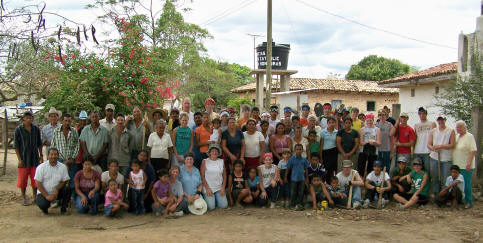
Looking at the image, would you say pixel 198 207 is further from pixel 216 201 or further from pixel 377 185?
pixel 377 185

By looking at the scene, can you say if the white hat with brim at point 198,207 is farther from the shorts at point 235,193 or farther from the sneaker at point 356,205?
the sneaker at point 356,205

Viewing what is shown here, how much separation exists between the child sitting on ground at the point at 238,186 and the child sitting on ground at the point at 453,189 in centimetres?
345

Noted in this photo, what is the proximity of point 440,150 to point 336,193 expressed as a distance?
83.6 inches

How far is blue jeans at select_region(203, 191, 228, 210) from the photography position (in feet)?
22.1

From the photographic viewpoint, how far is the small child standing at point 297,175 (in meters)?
6.90

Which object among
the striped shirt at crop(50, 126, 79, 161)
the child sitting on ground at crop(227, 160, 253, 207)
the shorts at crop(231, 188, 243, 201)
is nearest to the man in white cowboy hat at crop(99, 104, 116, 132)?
the striped shirt at crop(50, 126, 79, 161)

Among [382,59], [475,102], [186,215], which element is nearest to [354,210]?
[186,215]

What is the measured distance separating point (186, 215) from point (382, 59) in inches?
1422

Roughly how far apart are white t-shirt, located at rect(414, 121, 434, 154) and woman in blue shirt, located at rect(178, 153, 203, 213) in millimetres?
4266

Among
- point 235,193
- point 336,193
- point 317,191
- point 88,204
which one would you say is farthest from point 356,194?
point 88,204

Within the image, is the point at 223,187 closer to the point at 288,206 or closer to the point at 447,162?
the point at 288,206

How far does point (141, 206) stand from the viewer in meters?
6.46

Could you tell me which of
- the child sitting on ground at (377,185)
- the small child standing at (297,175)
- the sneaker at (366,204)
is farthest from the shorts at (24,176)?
the child sitting on ground at (377,185)

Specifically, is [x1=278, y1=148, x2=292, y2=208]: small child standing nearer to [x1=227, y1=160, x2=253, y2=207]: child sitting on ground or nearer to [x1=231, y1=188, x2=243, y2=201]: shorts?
[x1=227, y1=160, x2=253, y2=207]: child sitting on ground
